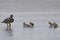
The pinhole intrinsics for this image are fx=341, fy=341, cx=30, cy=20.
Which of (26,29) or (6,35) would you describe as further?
(26,29)

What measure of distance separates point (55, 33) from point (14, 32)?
1.51 m

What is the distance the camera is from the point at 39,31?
41.7 ft

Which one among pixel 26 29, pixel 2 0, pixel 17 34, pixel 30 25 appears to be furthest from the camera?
pixel 2 0

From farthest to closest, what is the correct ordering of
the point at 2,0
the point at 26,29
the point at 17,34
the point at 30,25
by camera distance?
the point at 2,0 < the point at 30,25 < the point at 26,29 < the point at 17,34

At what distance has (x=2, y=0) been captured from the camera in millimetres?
44781

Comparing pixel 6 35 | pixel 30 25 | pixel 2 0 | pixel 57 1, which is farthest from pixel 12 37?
pixel 2 0

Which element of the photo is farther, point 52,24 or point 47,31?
point 52,24

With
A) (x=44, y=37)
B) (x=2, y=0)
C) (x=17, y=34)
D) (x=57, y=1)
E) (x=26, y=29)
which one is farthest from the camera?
(x=2, y=0)

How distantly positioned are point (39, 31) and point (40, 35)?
38.4 inches

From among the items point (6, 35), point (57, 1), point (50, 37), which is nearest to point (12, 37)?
point (6, 35)

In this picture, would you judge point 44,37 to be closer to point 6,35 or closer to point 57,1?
point 6,35

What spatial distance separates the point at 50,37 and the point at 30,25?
9.87 ft

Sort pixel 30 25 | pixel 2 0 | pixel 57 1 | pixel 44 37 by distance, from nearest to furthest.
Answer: pixel 44 37 → pixel 30 25 → pixel 57 1 → pixel 2 0

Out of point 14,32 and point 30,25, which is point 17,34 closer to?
point 14,32
